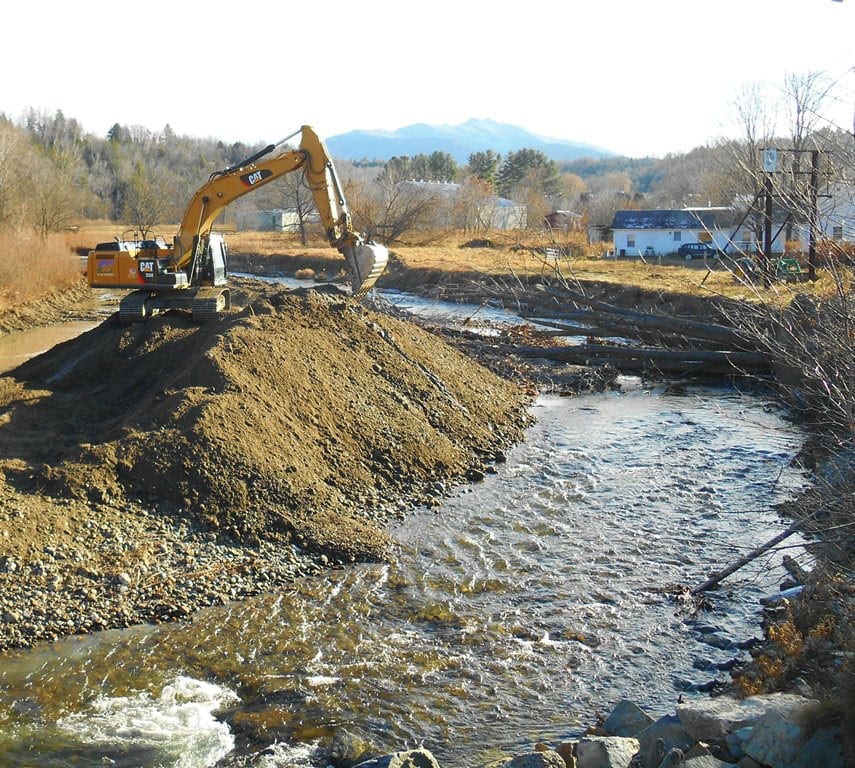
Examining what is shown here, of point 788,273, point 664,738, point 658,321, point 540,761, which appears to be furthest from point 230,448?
point 658,321

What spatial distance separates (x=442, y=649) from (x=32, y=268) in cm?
3129

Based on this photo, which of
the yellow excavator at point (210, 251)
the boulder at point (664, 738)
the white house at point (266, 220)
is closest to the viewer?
the boulder at point (664, 738)

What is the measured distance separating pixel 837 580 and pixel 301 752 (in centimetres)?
474

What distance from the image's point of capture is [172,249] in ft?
63.5

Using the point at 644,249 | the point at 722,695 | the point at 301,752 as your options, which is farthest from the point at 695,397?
the point at 644,249

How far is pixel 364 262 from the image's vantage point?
17047mm

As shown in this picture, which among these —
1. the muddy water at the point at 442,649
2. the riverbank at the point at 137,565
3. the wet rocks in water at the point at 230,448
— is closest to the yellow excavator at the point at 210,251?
the wet rocks in water at the point at 230,448

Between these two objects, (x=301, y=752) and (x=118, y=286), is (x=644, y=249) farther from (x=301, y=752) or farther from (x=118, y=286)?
(x=301, y=752)

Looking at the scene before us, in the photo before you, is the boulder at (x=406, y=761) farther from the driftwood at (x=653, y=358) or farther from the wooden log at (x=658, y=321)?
the wooden log at (x=658, y=321)

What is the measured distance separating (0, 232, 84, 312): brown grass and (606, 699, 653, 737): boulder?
94.1 feet

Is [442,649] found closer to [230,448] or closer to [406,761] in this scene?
[406,761]

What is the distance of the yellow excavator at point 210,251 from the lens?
674 inches

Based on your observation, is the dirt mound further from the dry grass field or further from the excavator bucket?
the dry grass field

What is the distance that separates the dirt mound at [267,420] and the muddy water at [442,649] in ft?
3.35
